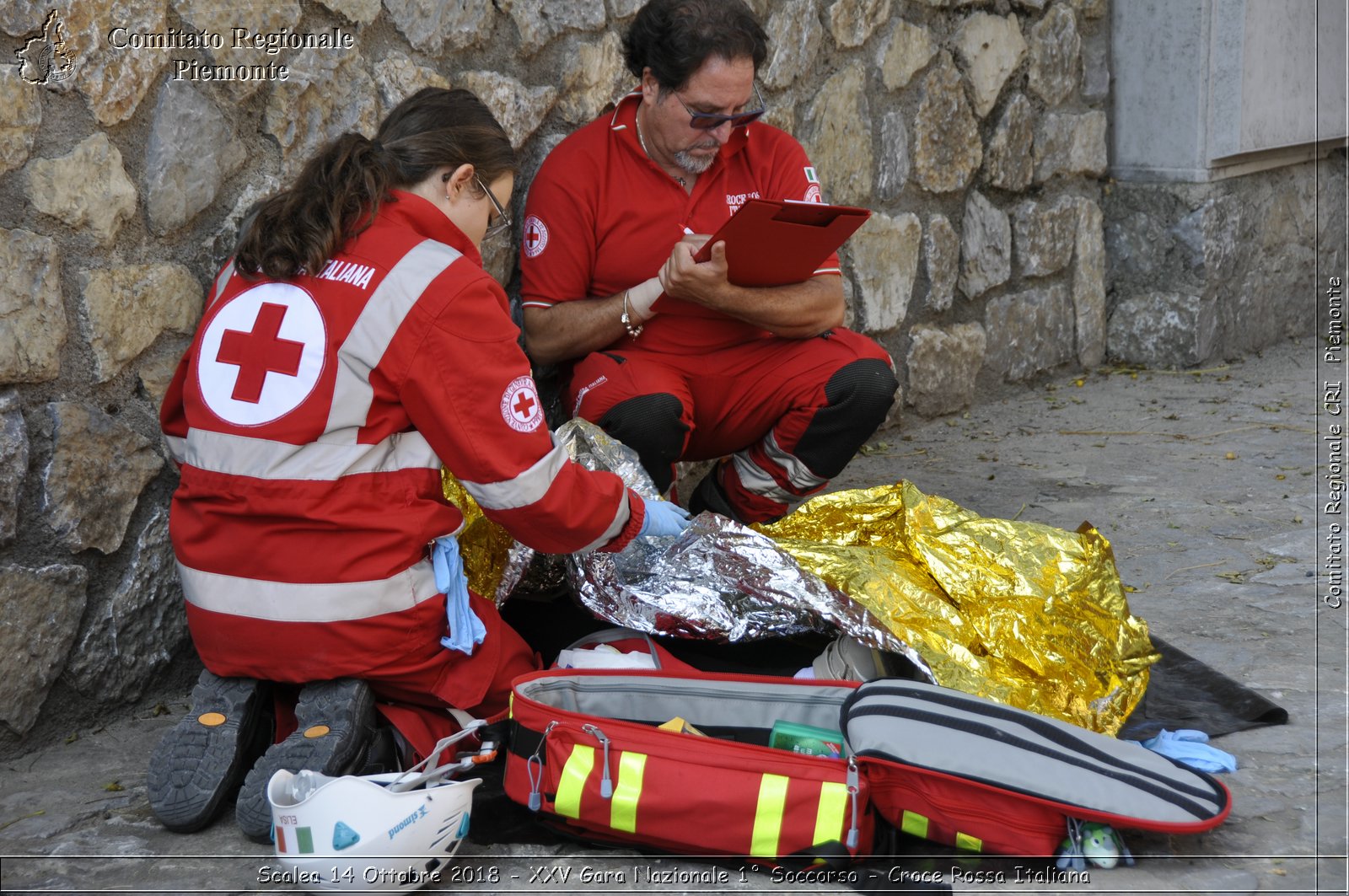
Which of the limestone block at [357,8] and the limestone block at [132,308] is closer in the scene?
the limestone block at [132,308]

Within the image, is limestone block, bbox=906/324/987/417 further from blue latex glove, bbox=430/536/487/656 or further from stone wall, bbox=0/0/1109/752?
blue latex glove, bbox=430/536/487/656

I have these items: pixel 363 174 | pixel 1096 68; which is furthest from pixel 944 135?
pixel 363 174

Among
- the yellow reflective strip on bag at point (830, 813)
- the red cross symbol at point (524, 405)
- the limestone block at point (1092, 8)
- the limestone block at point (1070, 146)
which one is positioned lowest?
the yellow reflective strip on bag at point (830, 813)

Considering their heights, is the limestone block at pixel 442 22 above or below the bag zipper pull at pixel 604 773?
above

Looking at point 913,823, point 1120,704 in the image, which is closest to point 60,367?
point 913,823

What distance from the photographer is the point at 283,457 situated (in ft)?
5.82

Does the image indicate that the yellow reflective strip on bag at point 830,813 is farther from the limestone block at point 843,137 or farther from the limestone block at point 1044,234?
the limestone block at point 1044,234

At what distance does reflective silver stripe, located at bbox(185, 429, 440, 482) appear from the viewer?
178cm

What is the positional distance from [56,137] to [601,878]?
1.35 metres

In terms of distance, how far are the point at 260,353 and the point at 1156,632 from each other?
164 centimetres

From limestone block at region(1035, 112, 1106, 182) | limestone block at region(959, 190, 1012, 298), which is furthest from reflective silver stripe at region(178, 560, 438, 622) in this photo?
limestone block at region(1035, 112, 1106, 182)

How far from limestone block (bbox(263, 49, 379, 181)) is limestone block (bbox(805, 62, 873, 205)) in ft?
4.65

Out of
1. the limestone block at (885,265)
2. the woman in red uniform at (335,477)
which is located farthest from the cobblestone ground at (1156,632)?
the limestone block at (885,265)

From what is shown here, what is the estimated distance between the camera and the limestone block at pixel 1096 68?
4.52 metres
